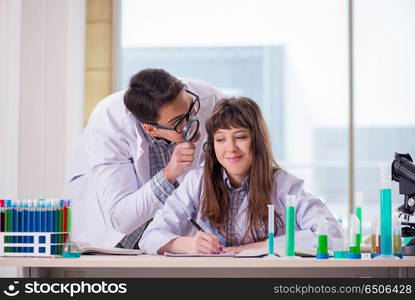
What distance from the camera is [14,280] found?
7.27ft

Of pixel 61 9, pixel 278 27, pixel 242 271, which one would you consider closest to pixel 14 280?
pixel 242 271

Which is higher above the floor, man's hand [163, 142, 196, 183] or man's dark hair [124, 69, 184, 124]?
man's dark hair [124, 69, 184, 124]

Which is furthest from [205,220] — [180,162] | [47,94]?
[47,94]

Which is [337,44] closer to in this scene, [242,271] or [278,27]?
[278,27]

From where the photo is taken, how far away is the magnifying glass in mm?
2869

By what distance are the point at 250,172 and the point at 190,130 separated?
0.32 metres

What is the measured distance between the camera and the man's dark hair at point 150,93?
9.65 ft

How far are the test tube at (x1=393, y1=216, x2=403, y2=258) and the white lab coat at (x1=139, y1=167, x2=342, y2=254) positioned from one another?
34 centimetres

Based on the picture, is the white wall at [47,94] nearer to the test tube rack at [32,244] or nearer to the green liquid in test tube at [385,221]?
the test tube rack at [32,244]

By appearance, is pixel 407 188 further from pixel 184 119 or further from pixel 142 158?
pixel 142 158

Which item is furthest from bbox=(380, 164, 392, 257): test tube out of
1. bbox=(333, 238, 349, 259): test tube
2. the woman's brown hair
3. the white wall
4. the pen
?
the white wall

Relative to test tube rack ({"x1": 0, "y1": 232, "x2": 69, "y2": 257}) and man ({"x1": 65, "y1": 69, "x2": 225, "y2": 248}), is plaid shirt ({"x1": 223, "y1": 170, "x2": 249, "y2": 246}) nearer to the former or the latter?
man ({"x1": 65, "y1": 69, "x2": 225, "y2": 248})

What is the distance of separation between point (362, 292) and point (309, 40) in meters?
2.30

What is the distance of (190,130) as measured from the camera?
2.88m
